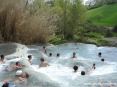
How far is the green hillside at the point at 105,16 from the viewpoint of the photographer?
350 ft

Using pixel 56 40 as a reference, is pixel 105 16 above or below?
below

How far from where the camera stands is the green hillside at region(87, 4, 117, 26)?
106669 millimetres

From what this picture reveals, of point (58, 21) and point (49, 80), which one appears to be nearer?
point (49, 80)

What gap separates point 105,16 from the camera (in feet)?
379

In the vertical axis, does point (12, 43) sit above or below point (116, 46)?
above

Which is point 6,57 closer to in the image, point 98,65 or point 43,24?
point 98,65

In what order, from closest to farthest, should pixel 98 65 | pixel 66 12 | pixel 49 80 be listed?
pixel 49 80 < pixel 98 65 < pixel 66 12

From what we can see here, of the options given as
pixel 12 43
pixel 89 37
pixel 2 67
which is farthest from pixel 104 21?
pixel 2 67

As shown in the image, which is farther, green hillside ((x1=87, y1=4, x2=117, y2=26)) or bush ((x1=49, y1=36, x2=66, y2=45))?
green hillside ((x1=87, y1=4, x2=117, y2=26))

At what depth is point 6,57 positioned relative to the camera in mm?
36938

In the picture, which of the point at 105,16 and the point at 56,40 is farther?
the point at 105,16

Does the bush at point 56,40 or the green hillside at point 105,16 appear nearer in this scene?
the bush at point 56,40

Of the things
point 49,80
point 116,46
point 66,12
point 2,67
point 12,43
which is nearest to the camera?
point 49,80

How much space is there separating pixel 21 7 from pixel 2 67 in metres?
21.5
